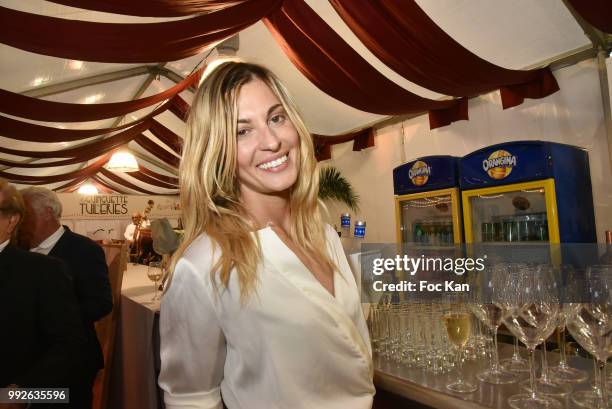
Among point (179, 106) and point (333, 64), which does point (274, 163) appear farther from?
point (179, 106)

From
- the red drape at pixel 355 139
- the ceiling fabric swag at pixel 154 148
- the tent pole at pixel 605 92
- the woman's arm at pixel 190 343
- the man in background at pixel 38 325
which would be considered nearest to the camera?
the woman's arm at pixel 190 343

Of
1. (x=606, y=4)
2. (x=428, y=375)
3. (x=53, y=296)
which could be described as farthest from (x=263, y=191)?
(x=606, y=4)

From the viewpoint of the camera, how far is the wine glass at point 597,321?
944 mm

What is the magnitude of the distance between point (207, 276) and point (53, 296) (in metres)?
1.31

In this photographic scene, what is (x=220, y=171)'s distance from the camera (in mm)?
965

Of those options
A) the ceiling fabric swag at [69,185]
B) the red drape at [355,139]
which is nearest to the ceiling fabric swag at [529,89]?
the red drape at [355,139]

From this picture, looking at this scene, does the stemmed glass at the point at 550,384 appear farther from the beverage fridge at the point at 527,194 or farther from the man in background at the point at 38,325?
the beverage fridge at the point at 527,194

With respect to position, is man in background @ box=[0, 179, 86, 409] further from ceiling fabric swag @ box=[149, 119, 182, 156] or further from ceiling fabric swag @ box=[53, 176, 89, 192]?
ceiling fabric swag @ box=[53, 176, 89, 192]

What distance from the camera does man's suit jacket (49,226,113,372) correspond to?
2.40 meters

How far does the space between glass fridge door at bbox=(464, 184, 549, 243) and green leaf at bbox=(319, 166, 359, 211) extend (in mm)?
2745

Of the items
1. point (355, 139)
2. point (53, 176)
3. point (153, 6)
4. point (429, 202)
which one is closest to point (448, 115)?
point (429, 202)

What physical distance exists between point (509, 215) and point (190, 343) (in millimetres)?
3643

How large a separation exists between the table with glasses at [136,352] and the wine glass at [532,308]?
1943 millimetres

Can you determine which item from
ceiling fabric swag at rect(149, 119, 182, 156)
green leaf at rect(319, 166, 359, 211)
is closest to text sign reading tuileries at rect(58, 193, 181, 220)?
ceiling fabric swag at rect(149, 119, 182, 156)
